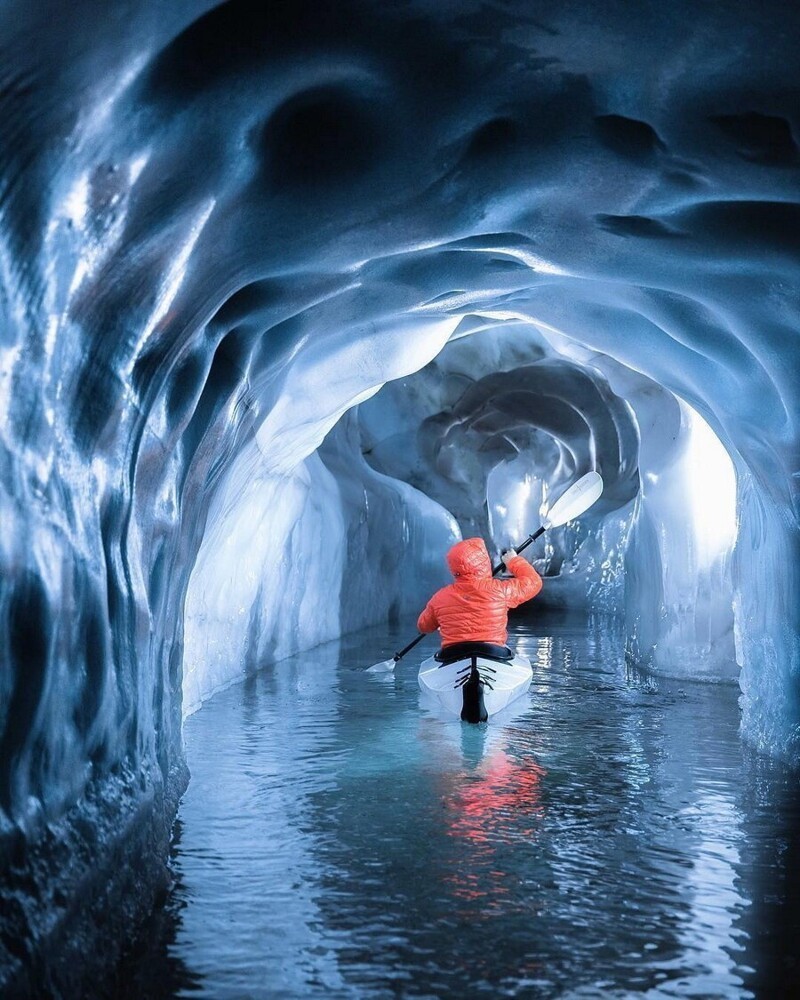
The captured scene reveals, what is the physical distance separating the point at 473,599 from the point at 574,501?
9.15 feet

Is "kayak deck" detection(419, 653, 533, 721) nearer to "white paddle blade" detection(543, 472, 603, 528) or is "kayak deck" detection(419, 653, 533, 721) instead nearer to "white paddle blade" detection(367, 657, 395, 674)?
"white paddle blade" detection(367, 657, 395, 674)

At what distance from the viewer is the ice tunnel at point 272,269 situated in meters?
2.97

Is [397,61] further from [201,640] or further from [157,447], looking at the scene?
[201,640]

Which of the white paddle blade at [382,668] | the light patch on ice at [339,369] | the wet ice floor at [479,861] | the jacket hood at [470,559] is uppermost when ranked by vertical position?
the light patch on ice at [339,369]

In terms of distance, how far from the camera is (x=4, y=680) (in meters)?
2.93

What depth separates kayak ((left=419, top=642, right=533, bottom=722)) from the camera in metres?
7.98

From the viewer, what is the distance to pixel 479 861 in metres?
4.54

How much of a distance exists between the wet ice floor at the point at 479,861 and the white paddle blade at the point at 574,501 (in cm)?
317

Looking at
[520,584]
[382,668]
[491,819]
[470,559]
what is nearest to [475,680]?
[470,559]

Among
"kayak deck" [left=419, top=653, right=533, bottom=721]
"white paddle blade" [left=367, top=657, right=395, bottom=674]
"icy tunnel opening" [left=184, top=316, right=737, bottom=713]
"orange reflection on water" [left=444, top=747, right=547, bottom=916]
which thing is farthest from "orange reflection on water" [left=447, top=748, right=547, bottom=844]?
"white paddle blade" [left=367, top=657, right=395, bottom=674]

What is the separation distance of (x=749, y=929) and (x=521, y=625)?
14.1m

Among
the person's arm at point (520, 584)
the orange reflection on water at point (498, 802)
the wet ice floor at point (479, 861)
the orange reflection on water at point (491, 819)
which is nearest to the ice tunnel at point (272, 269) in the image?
the wet ice floor at point (479, 861)

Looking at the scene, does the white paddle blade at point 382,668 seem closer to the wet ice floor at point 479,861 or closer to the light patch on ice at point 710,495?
the wet ice floor at point 479,861

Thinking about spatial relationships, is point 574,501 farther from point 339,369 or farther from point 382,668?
point 339,369
